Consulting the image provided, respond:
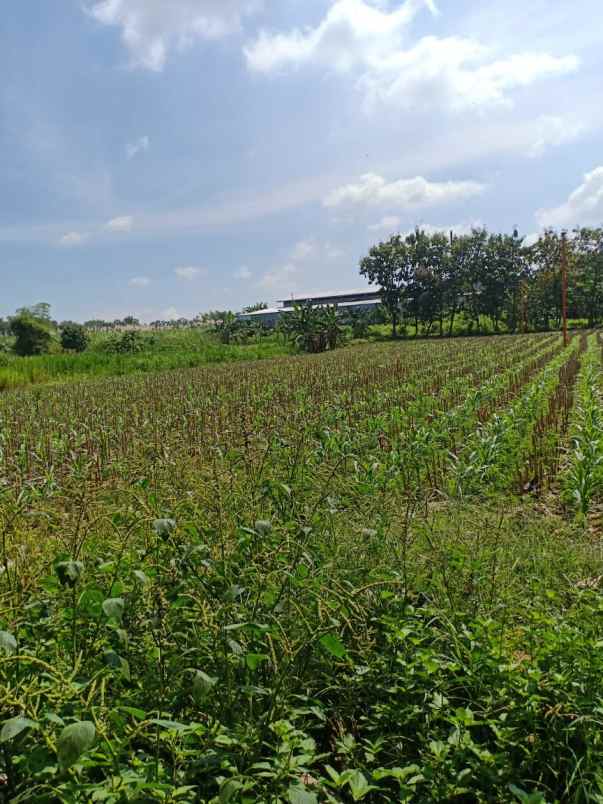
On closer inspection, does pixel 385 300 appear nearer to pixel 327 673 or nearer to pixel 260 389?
pixel 260 389

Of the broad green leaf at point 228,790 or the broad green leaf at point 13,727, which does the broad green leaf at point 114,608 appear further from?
the broad green leaf at point 228,790

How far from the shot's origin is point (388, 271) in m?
53.5

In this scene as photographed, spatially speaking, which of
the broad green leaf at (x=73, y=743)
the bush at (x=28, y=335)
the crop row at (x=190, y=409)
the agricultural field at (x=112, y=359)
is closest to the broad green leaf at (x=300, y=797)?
the broad green leaf at (x=73, y=743)

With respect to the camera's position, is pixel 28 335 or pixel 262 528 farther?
pixel 28 335

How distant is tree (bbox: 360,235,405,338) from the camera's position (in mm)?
52812

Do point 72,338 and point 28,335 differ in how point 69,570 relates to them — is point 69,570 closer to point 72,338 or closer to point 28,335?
point 28,335

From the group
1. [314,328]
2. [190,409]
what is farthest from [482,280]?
[190,409]

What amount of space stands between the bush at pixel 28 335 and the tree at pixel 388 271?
31364 mm

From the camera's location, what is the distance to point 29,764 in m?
1.51

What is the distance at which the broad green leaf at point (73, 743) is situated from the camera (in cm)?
121

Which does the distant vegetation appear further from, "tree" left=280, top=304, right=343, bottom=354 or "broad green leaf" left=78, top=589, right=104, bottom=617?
"broad green leaf" left=78, top=589, right=104, bottom=617

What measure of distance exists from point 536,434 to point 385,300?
46621 mm

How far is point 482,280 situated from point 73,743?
53010 mm

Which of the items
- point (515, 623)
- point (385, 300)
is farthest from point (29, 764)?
point (385, 300)
